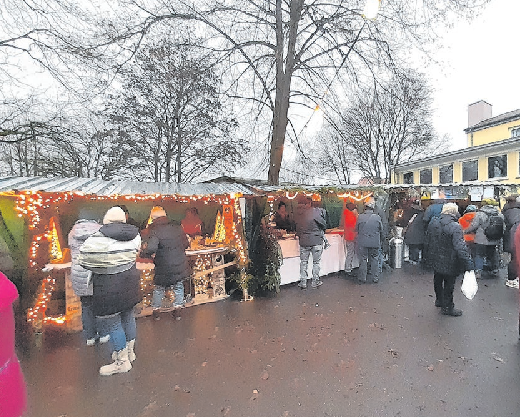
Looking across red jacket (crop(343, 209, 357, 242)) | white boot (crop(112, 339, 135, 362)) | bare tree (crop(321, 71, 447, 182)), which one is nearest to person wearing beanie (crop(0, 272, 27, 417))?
white boot (crop(112, 339, 135, 362))

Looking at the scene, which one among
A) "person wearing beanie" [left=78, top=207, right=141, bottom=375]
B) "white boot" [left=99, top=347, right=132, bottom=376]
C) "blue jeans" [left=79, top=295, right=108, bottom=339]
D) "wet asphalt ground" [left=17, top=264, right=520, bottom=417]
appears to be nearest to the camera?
"wet asphalt ground" [left=17, top=264, right=520, bottom=417]

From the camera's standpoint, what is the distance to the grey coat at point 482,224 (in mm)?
7426

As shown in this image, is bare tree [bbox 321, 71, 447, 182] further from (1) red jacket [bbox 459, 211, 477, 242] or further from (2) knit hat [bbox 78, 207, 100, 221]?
(2) knit hat [bbox 78, 207, 100, 221]

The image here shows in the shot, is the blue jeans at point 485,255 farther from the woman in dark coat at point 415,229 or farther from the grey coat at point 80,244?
the grey coat at point 80,244

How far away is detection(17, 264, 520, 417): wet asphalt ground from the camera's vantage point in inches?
120

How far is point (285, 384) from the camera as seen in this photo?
11.2 feet

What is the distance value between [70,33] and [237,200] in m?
6.39

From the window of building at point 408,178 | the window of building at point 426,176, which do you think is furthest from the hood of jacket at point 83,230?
the window of building at point 408,178

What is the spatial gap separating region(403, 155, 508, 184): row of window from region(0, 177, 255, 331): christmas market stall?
19.9m

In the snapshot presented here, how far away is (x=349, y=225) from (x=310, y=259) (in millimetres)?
1462

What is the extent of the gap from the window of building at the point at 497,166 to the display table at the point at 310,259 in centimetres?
1650

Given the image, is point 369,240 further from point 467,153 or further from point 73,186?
point 467,153

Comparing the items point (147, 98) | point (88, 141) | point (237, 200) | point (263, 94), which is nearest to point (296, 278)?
point (237, 200)

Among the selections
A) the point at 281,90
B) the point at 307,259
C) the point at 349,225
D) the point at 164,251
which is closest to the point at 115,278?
the point at 164,251
